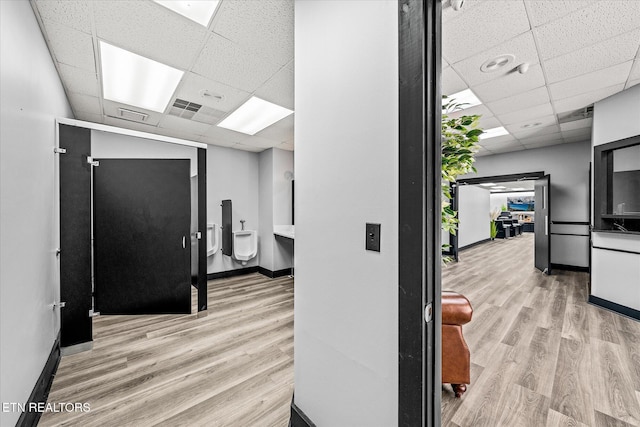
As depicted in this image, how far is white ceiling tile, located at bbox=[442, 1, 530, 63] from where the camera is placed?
166 cm

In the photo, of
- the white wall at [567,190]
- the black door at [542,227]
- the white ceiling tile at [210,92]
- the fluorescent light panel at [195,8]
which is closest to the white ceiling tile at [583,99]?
the black door at [542,227]

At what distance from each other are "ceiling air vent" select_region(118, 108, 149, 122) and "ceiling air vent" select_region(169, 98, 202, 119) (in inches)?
15.3

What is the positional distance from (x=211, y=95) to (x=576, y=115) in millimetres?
4738

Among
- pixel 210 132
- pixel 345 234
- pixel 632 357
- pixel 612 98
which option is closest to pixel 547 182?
pixel 612 98

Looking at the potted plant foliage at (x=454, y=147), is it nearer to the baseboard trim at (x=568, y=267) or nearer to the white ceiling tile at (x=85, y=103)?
the white ceiling tile at (x=85, y=103)

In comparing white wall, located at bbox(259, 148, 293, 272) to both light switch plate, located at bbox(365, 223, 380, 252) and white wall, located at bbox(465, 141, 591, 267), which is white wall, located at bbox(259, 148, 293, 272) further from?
white wall, located at bbox(465, 141, 591, 267)

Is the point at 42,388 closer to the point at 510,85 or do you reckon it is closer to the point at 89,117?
the point at 89,117

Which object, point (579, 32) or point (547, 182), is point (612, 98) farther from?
point (547, 182)

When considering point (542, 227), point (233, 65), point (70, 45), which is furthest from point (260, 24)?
point (542, 227)

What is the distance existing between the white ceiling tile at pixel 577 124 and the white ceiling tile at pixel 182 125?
534 centimetres

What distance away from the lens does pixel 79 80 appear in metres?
2.35

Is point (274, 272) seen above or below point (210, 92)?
below

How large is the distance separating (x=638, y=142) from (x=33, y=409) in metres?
5.40

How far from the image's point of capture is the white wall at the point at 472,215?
7.67m
